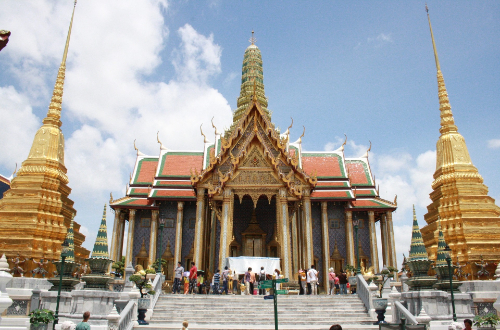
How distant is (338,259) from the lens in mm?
21719

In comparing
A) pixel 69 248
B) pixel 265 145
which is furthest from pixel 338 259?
pixel 69 248

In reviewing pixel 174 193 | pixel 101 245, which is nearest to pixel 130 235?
pixel 174 193

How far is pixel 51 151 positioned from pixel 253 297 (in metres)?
12.5

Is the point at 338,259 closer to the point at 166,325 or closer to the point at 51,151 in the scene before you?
the point at 166,325

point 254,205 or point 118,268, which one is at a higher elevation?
point 254,205

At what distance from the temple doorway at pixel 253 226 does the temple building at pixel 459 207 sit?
23.8 feet

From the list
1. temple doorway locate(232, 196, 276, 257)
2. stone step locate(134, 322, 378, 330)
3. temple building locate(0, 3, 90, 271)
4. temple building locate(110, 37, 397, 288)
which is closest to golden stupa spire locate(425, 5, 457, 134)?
temple building locate(110, 37, 397, 288)

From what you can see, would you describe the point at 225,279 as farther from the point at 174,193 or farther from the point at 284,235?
the point at 174,193

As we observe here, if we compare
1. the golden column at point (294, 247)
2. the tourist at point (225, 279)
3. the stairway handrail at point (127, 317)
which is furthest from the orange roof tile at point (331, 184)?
the stairway handrail at point (127, 317)

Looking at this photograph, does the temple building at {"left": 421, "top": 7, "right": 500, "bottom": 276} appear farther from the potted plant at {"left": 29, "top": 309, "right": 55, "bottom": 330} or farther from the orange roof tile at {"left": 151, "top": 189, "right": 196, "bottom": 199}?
the potted plant at {"left": 29, "top": 309, "right": 55, "bottom": 330}

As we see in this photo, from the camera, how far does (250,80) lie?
27.3 meters

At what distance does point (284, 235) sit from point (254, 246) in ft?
12.2

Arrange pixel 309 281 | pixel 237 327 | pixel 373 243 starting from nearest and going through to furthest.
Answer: pixel 237 327
pixel 309 281
pixel 373 243

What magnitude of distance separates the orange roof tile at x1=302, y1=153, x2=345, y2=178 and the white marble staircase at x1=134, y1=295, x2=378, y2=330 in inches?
452
